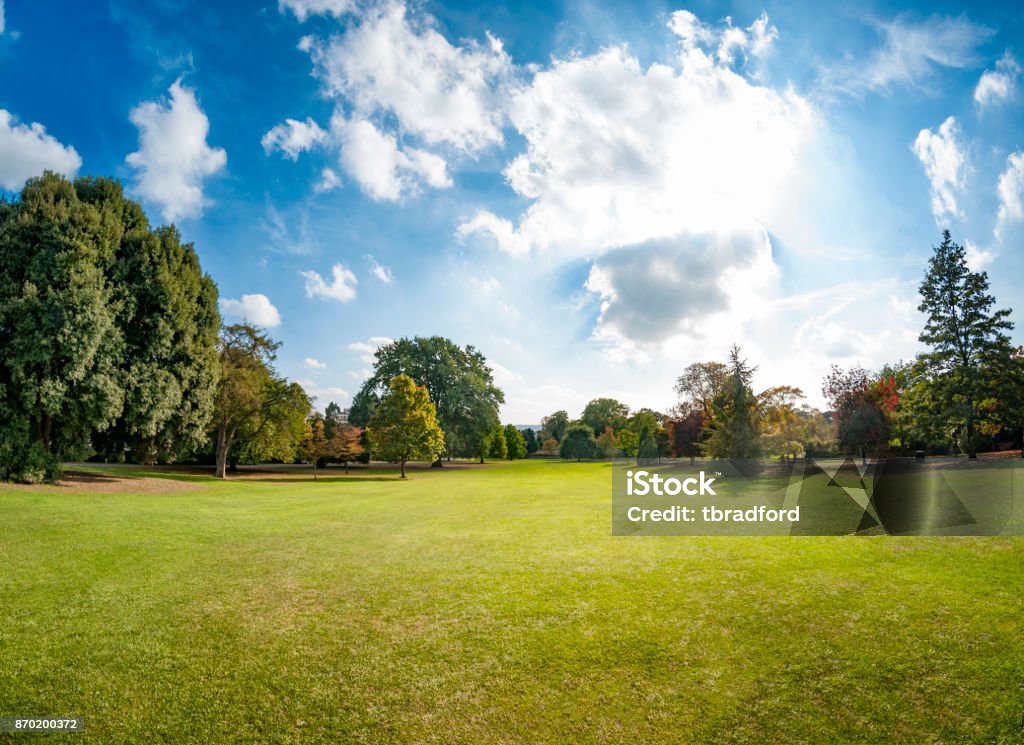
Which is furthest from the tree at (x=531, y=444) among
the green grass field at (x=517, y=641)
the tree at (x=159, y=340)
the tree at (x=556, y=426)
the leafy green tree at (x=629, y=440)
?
the green grass field at (x=517, y=641)

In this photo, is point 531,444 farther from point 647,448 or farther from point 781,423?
point 781,423

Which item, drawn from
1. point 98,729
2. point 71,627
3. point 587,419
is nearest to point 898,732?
point 98,729

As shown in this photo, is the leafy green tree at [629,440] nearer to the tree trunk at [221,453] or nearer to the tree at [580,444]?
the tree at [580,444]

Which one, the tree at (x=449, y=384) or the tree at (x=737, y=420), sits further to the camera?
the tree at (x=449, y=384)

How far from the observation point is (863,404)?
34.2 meters

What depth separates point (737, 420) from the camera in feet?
102

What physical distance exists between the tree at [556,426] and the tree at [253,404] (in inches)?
3471

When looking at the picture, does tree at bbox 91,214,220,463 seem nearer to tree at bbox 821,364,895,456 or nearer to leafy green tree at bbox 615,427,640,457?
tree at bbox 821,364,895,456

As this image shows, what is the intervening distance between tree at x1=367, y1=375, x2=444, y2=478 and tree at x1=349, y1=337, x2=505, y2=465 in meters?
14.1

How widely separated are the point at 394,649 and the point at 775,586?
18.6 feet

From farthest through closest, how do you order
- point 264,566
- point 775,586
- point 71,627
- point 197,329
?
point 197,329
point 264,566
point 775,586
point 71,627

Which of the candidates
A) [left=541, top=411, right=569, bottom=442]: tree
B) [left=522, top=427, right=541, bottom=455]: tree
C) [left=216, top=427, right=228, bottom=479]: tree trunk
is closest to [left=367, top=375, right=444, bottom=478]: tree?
[left=216, top=427, right=228, bottom=479]: tree trunk

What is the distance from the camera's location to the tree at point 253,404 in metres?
32.8

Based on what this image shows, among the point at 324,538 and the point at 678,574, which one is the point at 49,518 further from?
the point at 678,574
